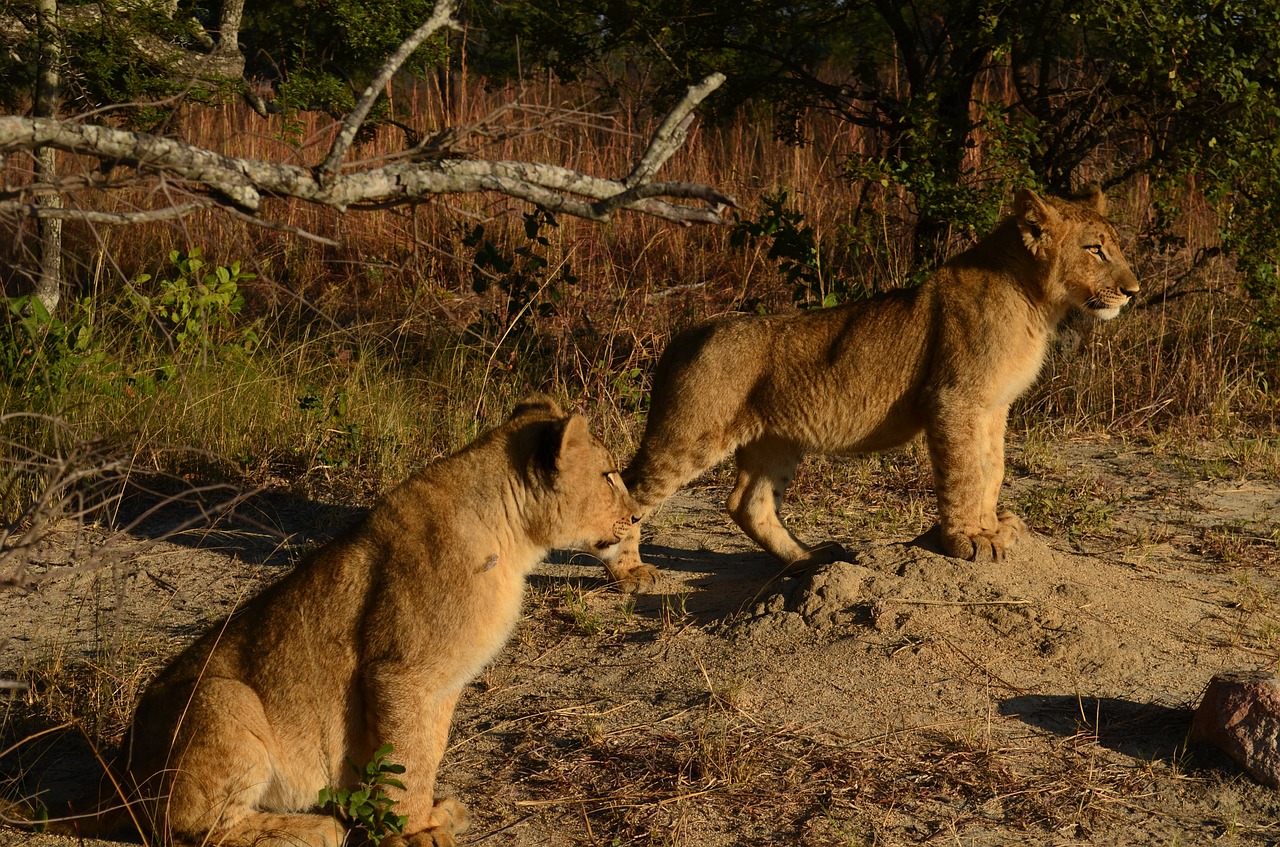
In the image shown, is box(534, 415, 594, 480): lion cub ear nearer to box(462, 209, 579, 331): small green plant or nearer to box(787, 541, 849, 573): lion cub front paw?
box(787, 541, 849, 573): lion cub front paw

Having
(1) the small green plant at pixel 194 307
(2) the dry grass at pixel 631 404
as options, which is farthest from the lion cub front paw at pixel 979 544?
(1) the small green plant at pixel 194 307

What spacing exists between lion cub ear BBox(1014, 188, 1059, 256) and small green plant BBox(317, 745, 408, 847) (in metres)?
4.43

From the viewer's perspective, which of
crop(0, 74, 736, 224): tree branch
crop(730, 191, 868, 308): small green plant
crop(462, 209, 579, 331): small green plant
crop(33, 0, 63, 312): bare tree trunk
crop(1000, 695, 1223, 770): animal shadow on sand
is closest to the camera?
crop(0, 74, 736, 224): tree branch

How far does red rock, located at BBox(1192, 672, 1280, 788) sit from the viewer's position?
482 centimetres

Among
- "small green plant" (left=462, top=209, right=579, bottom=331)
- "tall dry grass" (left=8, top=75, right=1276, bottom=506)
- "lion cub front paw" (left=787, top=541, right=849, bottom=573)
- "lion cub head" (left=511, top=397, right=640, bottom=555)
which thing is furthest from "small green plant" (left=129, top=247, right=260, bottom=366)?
"lion cub head" (left=511, top=397, right=640, bottom=555)

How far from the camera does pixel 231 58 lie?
9.44 m

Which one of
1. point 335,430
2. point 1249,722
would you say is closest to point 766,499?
point 1249,722

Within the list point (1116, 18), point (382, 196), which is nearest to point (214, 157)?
point (382, 196)

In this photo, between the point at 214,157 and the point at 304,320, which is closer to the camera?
the point at 214,157

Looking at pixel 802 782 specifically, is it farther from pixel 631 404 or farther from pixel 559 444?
pixel 631 404

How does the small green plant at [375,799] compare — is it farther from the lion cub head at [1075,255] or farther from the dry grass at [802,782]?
the lion cub head at [1075,255]

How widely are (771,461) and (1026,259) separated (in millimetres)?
1752

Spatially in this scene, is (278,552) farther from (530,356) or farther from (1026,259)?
(1026,259)

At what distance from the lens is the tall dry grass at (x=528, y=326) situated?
9078mm
